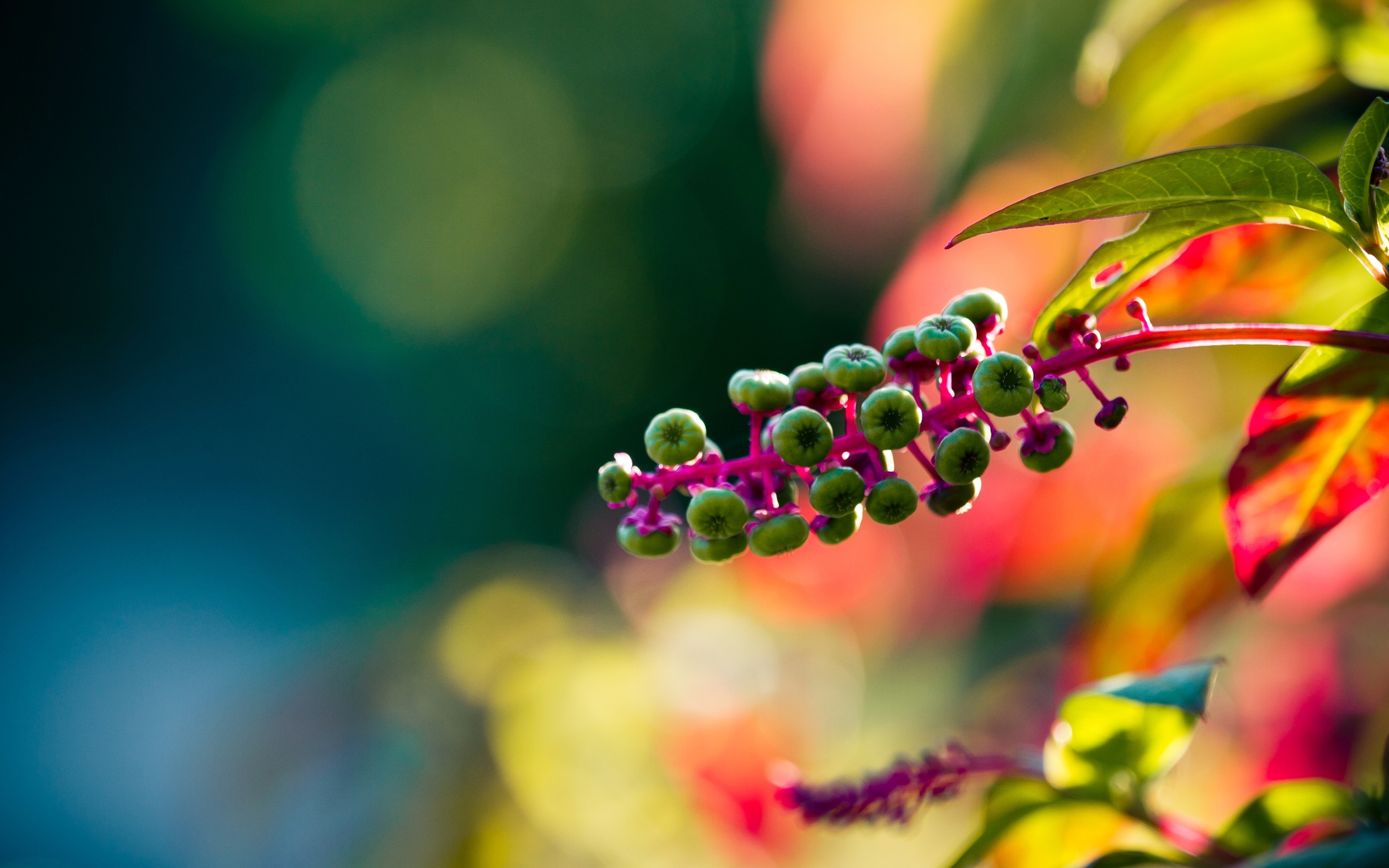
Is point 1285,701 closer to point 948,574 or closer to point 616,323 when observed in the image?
point 948,574

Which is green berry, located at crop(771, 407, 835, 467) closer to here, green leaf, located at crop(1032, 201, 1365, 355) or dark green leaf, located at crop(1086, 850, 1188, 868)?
green leaf, located at crop(1032, 201, 1365, 355)

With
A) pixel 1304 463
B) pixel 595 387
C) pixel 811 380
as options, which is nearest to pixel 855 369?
pixel 811 380

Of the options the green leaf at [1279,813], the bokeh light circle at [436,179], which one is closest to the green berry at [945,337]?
the green leaf at [1279,813]

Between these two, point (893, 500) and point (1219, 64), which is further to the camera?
point (1219, 64)

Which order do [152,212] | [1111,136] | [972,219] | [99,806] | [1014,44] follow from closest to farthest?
1. [1111,136]
2. [972,219]
3. [1014,44]
4. [99,806]
5. [152,212]

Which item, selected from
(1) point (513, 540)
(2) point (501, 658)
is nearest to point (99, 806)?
(1) point (513, 540)

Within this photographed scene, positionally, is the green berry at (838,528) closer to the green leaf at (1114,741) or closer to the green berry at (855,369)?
the green berry at (855,369)

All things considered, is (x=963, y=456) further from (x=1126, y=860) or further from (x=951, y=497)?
(x=1126, y=860)
